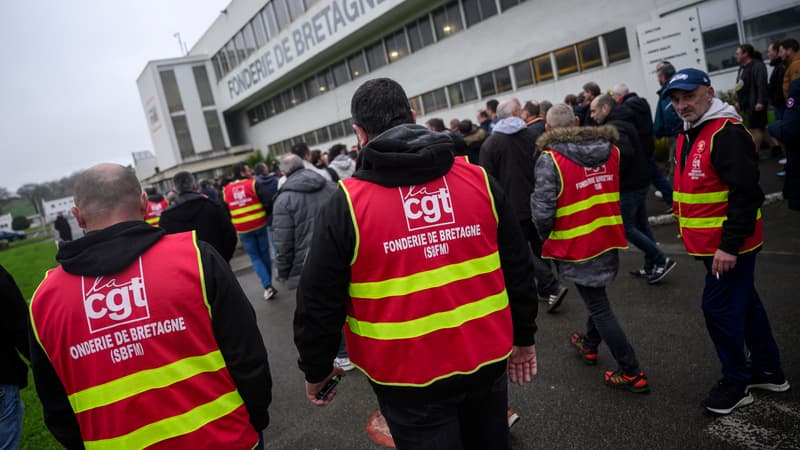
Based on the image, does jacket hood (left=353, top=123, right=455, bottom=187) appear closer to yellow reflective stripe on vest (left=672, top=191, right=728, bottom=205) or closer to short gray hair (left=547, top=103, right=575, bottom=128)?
yellow reflective stripe on vest (left=672, top=191, right=728, bottom=205)

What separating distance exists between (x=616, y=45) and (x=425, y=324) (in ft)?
42.6

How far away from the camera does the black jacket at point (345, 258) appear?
1.76 meters

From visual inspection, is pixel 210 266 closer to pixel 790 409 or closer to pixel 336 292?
pixel 336 292

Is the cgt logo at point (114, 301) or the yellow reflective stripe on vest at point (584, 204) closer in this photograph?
the cgt logo at point (114, 301)

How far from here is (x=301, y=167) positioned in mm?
5012

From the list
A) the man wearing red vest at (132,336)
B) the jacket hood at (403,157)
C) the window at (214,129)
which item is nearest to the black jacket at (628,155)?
the jacket hood at (403,157)

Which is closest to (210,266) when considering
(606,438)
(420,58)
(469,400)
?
(469,400)

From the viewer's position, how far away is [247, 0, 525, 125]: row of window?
1546 centimetres

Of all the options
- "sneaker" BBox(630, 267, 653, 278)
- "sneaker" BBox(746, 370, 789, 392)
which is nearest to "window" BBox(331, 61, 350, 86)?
"sneaker" BBox(630, 267, 653, 278)

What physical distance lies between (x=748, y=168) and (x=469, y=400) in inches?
82.9

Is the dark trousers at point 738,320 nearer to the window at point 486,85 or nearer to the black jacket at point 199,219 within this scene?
the black jacket at point 199,219

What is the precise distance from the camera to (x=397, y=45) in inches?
759

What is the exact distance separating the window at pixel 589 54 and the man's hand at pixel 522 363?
499 inches

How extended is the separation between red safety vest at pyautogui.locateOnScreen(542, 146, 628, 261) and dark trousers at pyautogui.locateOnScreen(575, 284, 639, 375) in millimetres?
278
